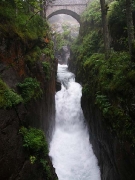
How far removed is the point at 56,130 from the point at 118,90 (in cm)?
756

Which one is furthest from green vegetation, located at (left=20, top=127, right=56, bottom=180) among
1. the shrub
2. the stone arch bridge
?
the stone arch bridge

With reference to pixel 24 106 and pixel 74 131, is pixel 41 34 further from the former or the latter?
pixel 74 131

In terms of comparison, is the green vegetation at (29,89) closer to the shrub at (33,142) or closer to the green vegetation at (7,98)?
the green vegetation at (7,98)

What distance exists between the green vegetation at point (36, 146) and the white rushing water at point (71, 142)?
3053mm

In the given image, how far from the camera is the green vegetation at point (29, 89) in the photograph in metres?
8.30

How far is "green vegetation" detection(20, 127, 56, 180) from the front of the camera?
6.94m

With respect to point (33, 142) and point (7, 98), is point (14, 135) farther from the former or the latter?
point (7, 98)

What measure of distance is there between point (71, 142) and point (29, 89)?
5842 millimetres

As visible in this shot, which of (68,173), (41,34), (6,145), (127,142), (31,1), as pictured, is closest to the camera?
(6,145)

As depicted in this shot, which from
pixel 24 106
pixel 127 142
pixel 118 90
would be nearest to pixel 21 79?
pixel 24 106

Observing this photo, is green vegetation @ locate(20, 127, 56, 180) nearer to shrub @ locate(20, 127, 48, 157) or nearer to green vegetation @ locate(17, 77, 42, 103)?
shrub @ locate(20, 127, 48, 157)

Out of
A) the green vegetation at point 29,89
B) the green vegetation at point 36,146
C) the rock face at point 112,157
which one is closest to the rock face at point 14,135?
the green vegetation at point 36,146

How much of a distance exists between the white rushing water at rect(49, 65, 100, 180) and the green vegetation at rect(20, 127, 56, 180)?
3.05 meters

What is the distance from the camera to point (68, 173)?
34.0 ft
